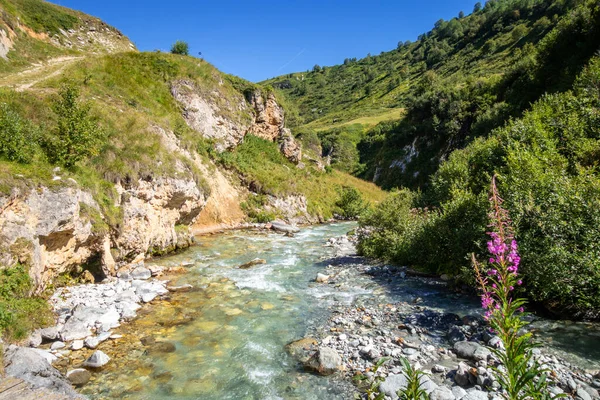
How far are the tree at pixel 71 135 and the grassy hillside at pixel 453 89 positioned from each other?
39215mm

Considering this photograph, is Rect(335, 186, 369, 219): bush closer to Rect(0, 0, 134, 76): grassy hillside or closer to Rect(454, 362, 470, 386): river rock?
Rect(454, 362, 470, 386): river rock

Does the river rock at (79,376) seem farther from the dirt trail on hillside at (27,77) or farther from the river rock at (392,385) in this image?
the dirt trail on hillside at (27,77)

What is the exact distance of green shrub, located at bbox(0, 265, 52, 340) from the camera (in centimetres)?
905

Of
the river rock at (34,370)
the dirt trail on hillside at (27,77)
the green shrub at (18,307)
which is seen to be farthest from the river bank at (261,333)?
the dirt trail on hillside at (27,77)

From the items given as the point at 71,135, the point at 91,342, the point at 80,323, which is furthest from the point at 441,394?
the point at 71,135

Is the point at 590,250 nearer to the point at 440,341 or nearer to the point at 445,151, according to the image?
the point at 440,341

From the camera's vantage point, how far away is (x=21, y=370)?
7.55 m

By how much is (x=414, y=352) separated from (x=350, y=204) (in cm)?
3532

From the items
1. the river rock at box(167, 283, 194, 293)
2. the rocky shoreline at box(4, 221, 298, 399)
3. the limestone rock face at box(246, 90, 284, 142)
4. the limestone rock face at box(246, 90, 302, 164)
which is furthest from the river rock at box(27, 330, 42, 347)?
the limestone rock face at box(246, 90, 284, 142)

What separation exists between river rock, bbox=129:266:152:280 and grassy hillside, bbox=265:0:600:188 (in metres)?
38.5

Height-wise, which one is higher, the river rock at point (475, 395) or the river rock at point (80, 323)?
the river rock at point (80, 323)

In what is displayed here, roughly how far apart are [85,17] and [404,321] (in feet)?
215

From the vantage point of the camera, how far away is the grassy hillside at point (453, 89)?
38281 mm

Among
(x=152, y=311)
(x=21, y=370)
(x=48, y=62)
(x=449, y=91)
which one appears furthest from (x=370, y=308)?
(x=449, y=91)
